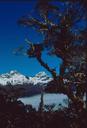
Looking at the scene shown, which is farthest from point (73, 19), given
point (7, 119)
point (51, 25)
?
point (7, 119)

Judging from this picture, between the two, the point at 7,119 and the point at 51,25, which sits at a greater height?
the point at 51,25

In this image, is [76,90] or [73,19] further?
[76,90]

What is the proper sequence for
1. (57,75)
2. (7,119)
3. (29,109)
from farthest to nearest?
1. (57,75)
2. (29,109)
3. (7,119)

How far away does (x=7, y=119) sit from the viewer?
67.9 feet

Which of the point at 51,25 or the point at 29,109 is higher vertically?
the point at 51,25

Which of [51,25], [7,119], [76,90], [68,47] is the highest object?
[51,25]

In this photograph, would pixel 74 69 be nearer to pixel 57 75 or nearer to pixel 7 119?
pixel 57 75

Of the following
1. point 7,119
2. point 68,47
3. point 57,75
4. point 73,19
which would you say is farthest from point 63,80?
point 7,119

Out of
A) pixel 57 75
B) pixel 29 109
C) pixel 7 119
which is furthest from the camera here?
pixel 57 75

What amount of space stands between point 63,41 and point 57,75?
2349mm

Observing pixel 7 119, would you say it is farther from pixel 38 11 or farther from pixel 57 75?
pixel 38 11

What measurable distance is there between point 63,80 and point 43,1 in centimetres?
544

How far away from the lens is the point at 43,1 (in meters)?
24.0

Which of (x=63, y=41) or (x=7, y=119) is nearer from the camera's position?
(x=7, y=119)
